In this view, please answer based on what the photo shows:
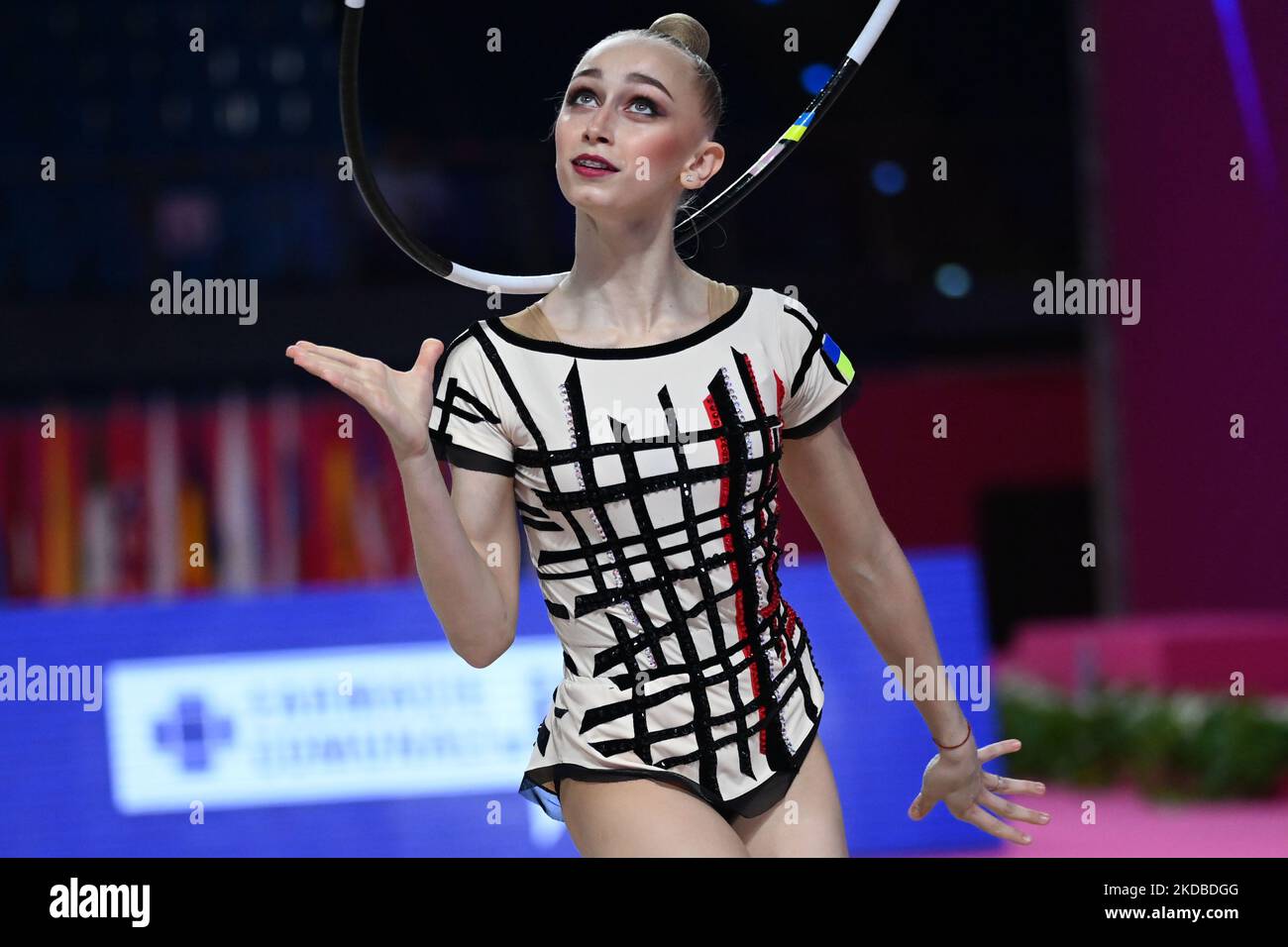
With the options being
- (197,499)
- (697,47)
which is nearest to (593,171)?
(697,47)

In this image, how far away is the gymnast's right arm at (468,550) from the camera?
5.88ft

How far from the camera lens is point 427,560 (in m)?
1.81

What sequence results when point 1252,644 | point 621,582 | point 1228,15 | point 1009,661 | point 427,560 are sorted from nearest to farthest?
point 427,560 → point 621,582 → point 1252,644 → point 1228,15 → point 1009,661

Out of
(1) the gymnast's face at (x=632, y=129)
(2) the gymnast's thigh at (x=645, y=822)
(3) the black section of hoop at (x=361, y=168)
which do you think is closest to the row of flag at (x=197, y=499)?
(3) the black section of hoop at (x=361, y=168)

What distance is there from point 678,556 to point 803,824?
1.16 feet

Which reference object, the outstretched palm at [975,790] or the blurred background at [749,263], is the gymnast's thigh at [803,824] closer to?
the outstretched palm at [975,790]

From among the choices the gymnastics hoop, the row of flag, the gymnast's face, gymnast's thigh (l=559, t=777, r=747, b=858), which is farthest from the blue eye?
the row of flag

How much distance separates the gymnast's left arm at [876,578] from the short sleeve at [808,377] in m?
0.02

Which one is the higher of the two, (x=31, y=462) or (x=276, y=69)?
(x=276, y=69)

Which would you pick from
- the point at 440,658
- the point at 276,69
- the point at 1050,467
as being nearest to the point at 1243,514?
the point at 1050,467

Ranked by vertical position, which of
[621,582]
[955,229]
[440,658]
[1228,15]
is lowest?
[440,658]

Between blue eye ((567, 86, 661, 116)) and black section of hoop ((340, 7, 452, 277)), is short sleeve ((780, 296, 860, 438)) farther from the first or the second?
black section of hoop ((340, 7, 452, 277))
